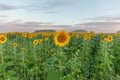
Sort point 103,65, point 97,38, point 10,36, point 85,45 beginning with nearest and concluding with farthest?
point 103,65 < point 85,45 < point 97,38 < point 10,36

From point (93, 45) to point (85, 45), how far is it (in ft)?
4.58

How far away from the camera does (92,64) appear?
9391mm

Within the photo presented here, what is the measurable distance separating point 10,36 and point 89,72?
10.6 m

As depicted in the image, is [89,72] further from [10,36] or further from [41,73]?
[10,36]

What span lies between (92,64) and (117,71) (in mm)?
949

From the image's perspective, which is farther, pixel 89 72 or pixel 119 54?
pixel 119 54

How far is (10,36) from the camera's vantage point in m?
18.4

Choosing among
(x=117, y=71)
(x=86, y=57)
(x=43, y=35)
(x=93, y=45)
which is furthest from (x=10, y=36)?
(x=117, y=71)

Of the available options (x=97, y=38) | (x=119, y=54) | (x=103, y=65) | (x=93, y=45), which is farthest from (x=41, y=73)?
(x=97, y=38)

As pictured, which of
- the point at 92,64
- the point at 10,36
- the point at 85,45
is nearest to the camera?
the point at 92,64

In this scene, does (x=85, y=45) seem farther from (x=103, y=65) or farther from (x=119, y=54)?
(x=103, y=65)

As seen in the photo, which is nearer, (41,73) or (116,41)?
(41,73)

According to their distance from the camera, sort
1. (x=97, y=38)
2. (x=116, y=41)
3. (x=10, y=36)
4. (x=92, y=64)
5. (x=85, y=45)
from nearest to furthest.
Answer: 1. (x=92, y=64)
2. (x=85, y=45)
3. (x=116, y=41)
4. (x=97, y=38)
5. (x=10, y=36)

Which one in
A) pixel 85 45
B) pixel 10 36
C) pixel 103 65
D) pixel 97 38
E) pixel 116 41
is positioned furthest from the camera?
pixel 10 36
